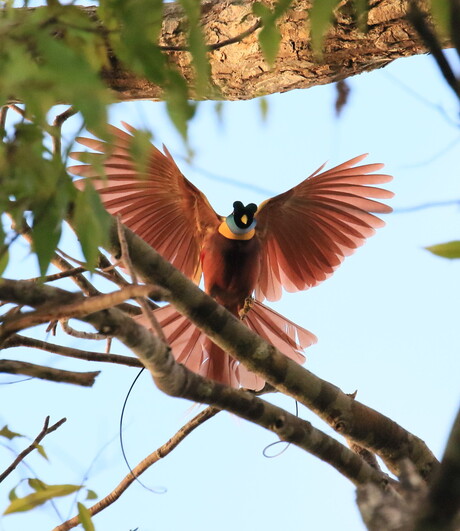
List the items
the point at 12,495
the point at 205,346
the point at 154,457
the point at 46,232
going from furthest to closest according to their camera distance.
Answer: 1. the point at 205,346
2. the point at 154,457
3. the point at 12,495
4. the point at 46,232

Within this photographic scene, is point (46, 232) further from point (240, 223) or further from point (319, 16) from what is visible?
point (240, 223)

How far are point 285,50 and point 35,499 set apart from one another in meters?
1.60

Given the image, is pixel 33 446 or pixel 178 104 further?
pixel 33 446

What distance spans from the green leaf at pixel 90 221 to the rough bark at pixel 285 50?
133 centimetres

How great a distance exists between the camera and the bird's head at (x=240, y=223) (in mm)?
3627

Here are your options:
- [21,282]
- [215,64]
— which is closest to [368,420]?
[21,282]

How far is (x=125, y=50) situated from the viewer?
1109mm

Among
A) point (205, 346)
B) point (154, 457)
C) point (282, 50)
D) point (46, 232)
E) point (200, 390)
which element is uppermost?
point (282, 50)

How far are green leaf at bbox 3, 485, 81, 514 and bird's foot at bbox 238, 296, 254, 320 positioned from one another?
198cm

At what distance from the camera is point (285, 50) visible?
8.42ft

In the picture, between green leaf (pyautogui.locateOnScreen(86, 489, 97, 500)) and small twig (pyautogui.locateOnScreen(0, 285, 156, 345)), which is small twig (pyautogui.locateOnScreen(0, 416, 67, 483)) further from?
small twig (pyautogui.locateOnScreen(0, 285, 156, 345))

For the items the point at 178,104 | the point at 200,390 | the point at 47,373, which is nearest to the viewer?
the point at 178,104

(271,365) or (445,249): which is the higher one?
(445,249)

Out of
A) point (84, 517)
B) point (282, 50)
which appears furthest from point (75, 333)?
point (282, 50)
